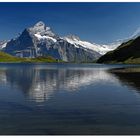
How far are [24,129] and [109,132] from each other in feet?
25.0

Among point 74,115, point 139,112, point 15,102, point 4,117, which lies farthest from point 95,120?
point 15,102

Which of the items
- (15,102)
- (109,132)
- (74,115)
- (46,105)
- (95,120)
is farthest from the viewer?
(15,102)

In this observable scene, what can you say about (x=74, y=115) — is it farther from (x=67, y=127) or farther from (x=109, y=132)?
(x=109, y=132)

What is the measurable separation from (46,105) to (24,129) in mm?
14610

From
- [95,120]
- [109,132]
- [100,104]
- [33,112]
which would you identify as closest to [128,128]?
[109,132]

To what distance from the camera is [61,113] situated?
39.3m

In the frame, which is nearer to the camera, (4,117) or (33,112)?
(4,117)

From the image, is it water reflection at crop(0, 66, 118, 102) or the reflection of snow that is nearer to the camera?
the reflection of snow

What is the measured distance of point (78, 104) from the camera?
47.0m

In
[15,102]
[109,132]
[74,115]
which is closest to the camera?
[109,132]

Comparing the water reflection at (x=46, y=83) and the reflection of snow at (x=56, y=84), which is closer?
the reflection of snow at (x=56, y=84)

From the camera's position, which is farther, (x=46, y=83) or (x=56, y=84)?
(x=46, y=83)

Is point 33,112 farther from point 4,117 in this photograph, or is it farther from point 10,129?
point 10,129

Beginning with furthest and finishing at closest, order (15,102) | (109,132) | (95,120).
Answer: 1. (15,102)
2. (95,120)
3. (109,132)
